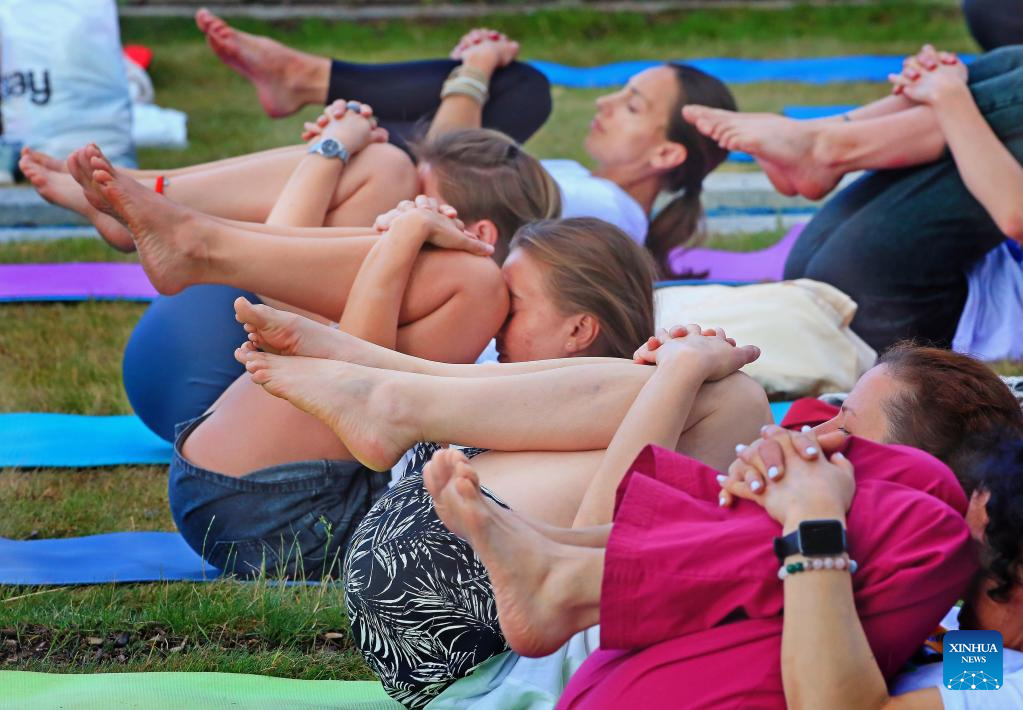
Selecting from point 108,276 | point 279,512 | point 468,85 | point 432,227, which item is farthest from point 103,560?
point 108,276

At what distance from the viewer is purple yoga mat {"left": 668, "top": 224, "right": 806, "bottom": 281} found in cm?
468

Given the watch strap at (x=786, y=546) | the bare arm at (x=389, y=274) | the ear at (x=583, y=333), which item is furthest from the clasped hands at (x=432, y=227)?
the watch strap at (x=786, y=546)

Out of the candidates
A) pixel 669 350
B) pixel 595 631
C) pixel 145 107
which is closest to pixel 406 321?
pixel 669 350

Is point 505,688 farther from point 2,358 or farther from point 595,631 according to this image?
point 2,358

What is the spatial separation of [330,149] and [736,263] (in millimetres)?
2301

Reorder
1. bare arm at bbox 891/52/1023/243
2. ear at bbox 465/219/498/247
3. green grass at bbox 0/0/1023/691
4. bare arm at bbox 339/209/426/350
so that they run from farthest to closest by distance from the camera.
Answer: bare arm at bbox 891/52/1023/243 < ear at bbox 465/219/498/247 < bare arm at bbox 339/209/426/350 < green grass at bbox 0/0/1023/691

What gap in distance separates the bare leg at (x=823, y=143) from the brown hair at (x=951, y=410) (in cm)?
183

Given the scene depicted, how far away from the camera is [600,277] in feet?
8.19

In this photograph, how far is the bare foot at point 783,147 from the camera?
3715mm

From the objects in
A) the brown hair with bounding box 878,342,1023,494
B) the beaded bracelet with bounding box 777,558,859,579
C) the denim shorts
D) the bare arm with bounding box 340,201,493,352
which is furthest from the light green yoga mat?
the brown hair with bounding box 878,342,1023,494

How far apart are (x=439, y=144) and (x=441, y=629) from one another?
1517mm

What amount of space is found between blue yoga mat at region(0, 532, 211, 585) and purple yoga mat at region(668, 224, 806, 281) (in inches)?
93.3

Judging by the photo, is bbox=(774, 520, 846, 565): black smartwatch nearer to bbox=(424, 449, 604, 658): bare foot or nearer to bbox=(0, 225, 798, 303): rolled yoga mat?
bbox=(424, 449, 604, 658): bare foot

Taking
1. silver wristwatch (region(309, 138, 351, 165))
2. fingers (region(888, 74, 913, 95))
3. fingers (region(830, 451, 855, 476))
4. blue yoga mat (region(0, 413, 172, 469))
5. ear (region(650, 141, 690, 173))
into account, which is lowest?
blue yoga mat (region(0, 413, 172, 469))
